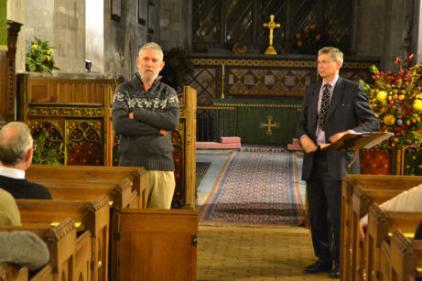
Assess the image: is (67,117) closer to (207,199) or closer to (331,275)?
(207,199)

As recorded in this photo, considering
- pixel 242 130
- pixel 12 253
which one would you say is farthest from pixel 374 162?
pixel 242 130

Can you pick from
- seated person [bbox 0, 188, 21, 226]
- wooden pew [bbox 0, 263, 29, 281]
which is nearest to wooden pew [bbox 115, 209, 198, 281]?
seated person [bbox 0, 188, 21, 226]

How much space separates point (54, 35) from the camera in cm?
1072

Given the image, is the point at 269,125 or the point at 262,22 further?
the point at 262,22

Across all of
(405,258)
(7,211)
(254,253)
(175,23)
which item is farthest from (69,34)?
(405,258)

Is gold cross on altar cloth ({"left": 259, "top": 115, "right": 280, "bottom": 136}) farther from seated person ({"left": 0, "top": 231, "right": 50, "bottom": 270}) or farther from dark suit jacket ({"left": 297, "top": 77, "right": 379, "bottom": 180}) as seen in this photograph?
seated person ({"left": 0, "top": 231, "right": 50, "bottom": 270})

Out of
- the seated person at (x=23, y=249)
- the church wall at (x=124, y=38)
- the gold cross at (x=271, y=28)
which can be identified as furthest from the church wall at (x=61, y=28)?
the seated person at (x=23, y=249)

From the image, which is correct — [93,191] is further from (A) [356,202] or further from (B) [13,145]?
(A) [356,202]

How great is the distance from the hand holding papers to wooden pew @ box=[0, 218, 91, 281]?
197cm

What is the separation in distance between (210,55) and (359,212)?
1379 centimetres

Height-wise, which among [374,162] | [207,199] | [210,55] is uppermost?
[210,55]

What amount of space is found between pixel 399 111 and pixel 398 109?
0.02 metres

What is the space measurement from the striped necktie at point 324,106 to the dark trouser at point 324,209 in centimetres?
20

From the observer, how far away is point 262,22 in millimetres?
18734
